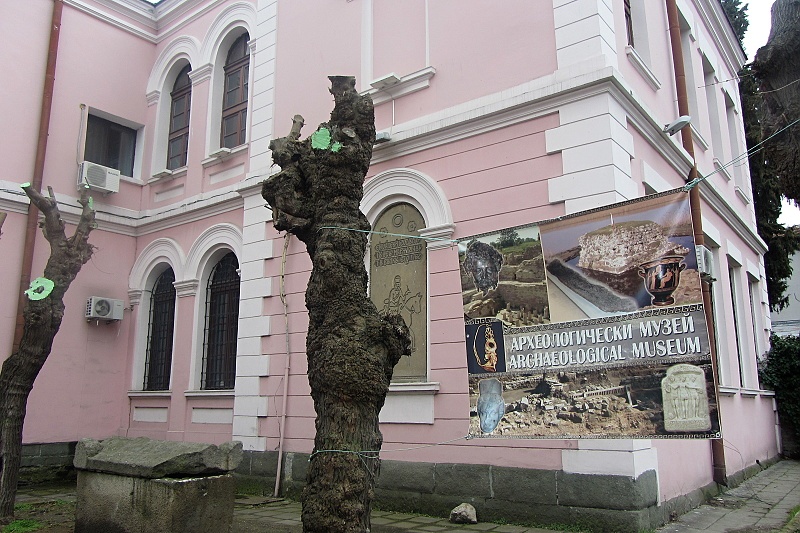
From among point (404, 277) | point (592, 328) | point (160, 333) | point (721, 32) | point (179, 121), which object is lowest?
point (592, 328)

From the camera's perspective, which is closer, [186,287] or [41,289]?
[41,289]

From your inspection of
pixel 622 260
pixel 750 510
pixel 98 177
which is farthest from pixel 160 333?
pixel 750 510

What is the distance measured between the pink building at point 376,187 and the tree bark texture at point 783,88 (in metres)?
0.78

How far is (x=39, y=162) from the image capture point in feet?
38.0

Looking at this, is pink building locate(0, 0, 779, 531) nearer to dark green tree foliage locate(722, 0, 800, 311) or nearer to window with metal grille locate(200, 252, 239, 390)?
window with metal grille locate(200, 252, 239, 390)

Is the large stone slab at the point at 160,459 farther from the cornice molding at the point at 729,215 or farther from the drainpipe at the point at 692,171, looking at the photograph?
the cornice molding at the point at 729,215

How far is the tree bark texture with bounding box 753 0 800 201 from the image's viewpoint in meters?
5.30

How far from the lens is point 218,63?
1247cm

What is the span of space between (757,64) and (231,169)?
849 centimetres

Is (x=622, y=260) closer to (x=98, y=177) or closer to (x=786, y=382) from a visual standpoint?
(x=98, y=177)

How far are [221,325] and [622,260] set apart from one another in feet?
26.1

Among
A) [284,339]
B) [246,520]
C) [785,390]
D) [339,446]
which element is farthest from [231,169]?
[785,390]

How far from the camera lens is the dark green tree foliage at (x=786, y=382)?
13.1m

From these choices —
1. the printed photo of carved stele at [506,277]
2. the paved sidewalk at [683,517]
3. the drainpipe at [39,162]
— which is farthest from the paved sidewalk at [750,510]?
the drainpipe at [39,162]
